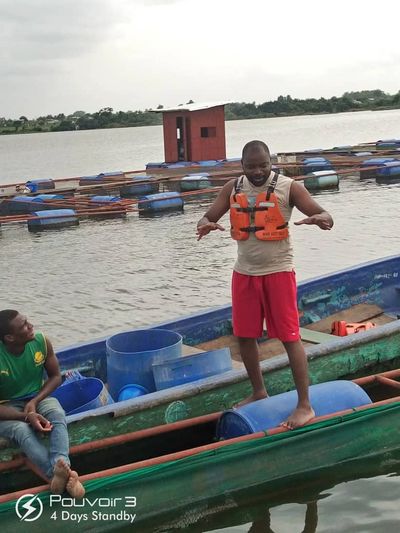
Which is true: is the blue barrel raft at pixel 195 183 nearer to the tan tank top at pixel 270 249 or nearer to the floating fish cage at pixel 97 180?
the floating fish cage at pixel 97 180

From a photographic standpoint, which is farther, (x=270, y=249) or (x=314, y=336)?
(x=314, y=336)

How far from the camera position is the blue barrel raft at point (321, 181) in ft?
78.8

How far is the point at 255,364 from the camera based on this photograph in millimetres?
5379

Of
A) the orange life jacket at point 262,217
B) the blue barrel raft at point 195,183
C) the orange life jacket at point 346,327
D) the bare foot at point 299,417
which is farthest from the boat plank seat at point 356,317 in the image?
the blue barrel raft at point 195,183

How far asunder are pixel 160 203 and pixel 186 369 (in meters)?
15.7

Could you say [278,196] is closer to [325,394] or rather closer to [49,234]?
[325,394]

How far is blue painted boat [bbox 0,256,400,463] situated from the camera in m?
5.20

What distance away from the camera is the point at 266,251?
196 inches

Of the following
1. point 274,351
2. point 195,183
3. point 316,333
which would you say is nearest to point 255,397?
point 274,351

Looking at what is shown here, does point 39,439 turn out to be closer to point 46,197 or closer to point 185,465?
point 185,465

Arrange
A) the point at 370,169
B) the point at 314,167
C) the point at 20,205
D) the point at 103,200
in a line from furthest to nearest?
the point at 314,167, the point at 370,169, the point at 20,205, the point at 103,200

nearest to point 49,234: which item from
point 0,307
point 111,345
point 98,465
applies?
point 0,307

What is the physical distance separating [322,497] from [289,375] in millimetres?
1052

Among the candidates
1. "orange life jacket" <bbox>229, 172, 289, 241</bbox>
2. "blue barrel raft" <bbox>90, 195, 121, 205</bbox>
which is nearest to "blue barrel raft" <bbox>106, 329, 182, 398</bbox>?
"orange life jacket" <bbox>229, 172, 289, 241</bbox>
